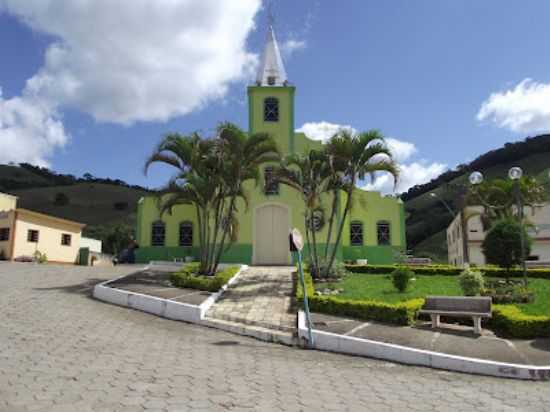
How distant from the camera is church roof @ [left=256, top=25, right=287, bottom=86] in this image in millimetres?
23469

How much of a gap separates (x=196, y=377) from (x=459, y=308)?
5.23 metres

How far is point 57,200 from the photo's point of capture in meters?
74.8

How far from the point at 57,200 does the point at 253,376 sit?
250 ft

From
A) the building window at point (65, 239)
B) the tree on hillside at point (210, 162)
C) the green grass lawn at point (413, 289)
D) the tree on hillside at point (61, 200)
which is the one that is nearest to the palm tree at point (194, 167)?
the tree on hillside at point (210, 162)

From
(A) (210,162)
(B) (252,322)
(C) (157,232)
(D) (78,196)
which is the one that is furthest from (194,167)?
(D) (78,196)

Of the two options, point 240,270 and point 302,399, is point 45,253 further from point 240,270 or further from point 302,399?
point 302,399

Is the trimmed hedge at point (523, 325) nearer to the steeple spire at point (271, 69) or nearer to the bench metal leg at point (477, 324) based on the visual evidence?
the bench metal leg at point (477, 324)

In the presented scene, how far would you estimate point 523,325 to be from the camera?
8.44 m

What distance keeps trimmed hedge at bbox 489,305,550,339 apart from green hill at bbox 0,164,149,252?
174 feet

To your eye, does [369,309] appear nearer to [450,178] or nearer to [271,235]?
[271,235]

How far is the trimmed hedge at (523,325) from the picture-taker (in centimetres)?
835

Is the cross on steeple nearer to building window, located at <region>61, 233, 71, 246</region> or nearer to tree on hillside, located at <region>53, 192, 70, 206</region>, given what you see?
building window, located at <region>61, 233, 71, 246</region>

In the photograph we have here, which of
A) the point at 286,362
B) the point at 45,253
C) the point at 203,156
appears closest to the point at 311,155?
the point at 203,156

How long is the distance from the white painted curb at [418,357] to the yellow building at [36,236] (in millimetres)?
18536
